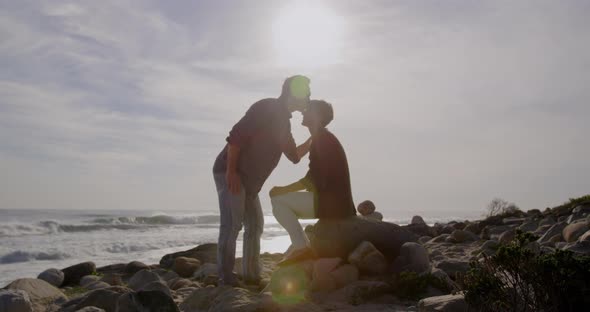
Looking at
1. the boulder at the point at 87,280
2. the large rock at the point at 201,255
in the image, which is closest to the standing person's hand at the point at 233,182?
the boulder at the point at 87,280

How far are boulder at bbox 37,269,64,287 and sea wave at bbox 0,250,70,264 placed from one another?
21.6ft

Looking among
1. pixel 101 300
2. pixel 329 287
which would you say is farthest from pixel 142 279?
pixel 329 287

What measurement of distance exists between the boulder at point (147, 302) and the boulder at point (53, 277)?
5144 mm

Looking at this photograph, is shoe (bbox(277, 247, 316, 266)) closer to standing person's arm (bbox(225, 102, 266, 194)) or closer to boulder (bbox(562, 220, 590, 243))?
standing person's arm (bbox(225, 102, 266, 194))

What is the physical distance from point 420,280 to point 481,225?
10.7 m

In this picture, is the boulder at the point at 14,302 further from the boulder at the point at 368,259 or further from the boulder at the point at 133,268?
the boulder at the point at 133,268

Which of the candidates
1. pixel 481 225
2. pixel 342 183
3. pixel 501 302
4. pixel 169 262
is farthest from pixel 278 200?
pixel 481 225

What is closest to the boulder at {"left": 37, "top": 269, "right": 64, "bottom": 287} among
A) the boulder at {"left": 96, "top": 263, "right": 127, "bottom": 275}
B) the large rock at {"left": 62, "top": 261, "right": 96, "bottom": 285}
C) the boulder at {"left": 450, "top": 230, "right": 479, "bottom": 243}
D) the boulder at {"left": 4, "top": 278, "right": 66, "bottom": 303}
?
the large rock at {"left": 62, "top": 261, "right": 96, "bottom": 285}

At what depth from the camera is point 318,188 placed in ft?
19.3

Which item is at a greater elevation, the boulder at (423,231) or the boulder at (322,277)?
the boulder at (423,231)

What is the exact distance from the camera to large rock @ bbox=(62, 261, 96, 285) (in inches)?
357

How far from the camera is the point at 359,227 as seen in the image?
597cm

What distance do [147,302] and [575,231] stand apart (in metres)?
7.47

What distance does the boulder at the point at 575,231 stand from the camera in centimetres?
835
